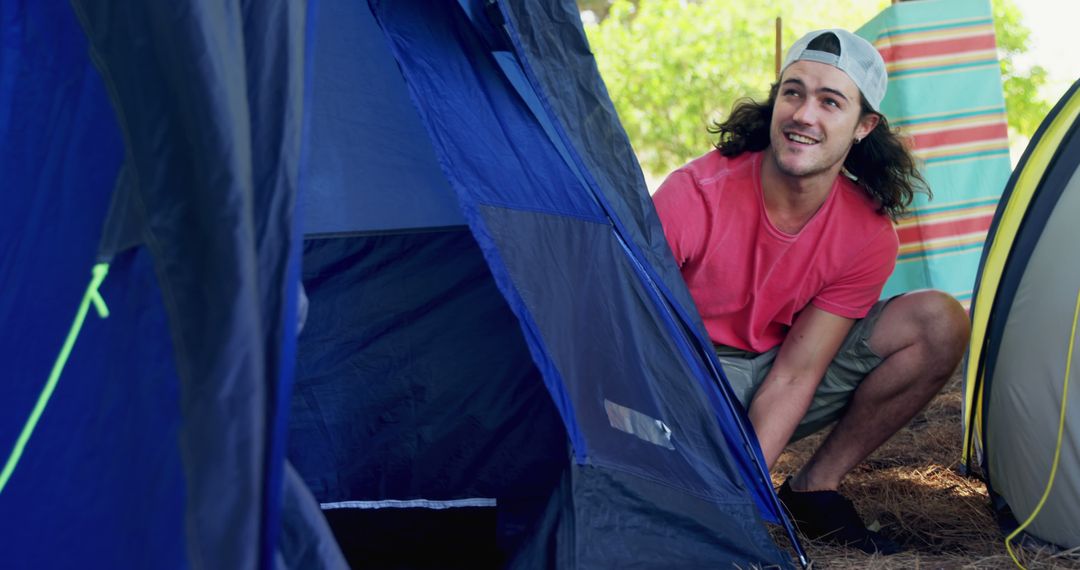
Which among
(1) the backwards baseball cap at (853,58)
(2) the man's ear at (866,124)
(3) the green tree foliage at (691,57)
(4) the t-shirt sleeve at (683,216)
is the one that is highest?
(3) the green tree foliage at (691,57)

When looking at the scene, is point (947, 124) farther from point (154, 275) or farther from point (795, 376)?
point (154, 275)

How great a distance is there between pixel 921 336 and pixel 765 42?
6.80 m

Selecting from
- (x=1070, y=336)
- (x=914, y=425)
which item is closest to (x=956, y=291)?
(x=914, y=425)

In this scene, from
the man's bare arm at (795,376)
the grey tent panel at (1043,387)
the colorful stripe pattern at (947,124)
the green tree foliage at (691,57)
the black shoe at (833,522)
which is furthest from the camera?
the green tree foliage at (691,57)

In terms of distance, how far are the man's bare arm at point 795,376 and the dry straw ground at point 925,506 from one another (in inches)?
9.3

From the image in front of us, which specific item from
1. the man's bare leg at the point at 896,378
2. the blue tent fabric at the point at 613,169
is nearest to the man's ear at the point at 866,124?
the man's bare leg at the point at 896,378

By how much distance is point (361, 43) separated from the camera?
243 cm

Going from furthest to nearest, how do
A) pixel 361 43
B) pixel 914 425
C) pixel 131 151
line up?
1. pixel 914 425
2. pixel 361 43
3. pixel 131 151

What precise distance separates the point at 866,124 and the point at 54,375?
197 cm

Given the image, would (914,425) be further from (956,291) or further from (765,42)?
(765,42)

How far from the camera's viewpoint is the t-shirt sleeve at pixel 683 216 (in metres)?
2.53

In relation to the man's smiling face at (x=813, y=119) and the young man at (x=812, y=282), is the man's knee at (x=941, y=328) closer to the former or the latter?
the young man at (x=812, y=282)

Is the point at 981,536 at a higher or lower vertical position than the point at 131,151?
lower

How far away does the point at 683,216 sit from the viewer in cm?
254
